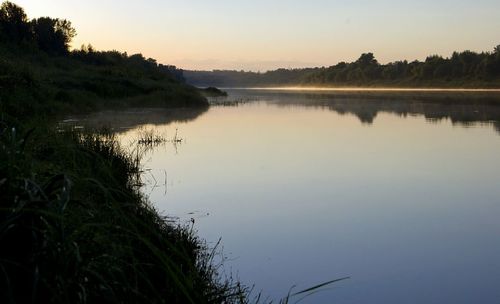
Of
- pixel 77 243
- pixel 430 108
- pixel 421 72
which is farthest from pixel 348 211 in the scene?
pixel 421 72

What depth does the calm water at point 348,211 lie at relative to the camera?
17.0 feet

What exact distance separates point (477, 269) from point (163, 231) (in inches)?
117

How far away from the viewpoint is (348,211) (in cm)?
768

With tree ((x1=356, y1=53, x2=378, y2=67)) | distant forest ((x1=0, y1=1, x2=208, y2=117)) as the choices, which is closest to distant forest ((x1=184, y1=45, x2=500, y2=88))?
tree ((x1=356, y1=53, x2=378, y2=67))

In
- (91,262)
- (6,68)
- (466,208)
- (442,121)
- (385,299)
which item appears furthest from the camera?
(442,121)

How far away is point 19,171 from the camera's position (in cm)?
282

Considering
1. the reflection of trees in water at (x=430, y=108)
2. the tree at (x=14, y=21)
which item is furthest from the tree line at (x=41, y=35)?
the reflection of trees in water at (x=430, y=108)

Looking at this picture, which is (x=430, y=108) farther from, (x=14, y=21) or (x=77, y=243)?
(x=77, y=243)

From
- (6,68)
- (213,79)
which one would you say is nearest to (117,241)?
(6,68)

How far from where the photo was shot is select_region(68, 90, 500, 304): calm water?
5176 millimetres

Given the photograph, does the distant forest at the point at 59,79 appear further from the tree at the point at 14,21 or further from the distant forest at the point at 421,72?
the distant forest at the point at 421,72

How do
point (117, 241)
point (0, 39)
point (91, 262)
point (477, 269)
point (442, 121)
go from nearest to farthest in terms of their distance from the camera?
point (91, 262) → point (117, 241) → point (477, 269) → point (442, 121) → point (0, 39)

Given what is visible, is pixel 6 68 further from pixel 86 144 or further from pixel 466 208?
pixel 466 208

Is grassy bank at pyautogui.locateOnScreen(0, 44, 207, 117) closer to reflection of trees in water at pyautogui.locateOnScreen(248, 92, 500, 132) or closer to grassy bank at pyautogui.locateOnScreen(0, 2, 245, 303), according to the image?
reflection of trees in water at pyautogui.locateOnScreen(248, 92, 500, 132)
